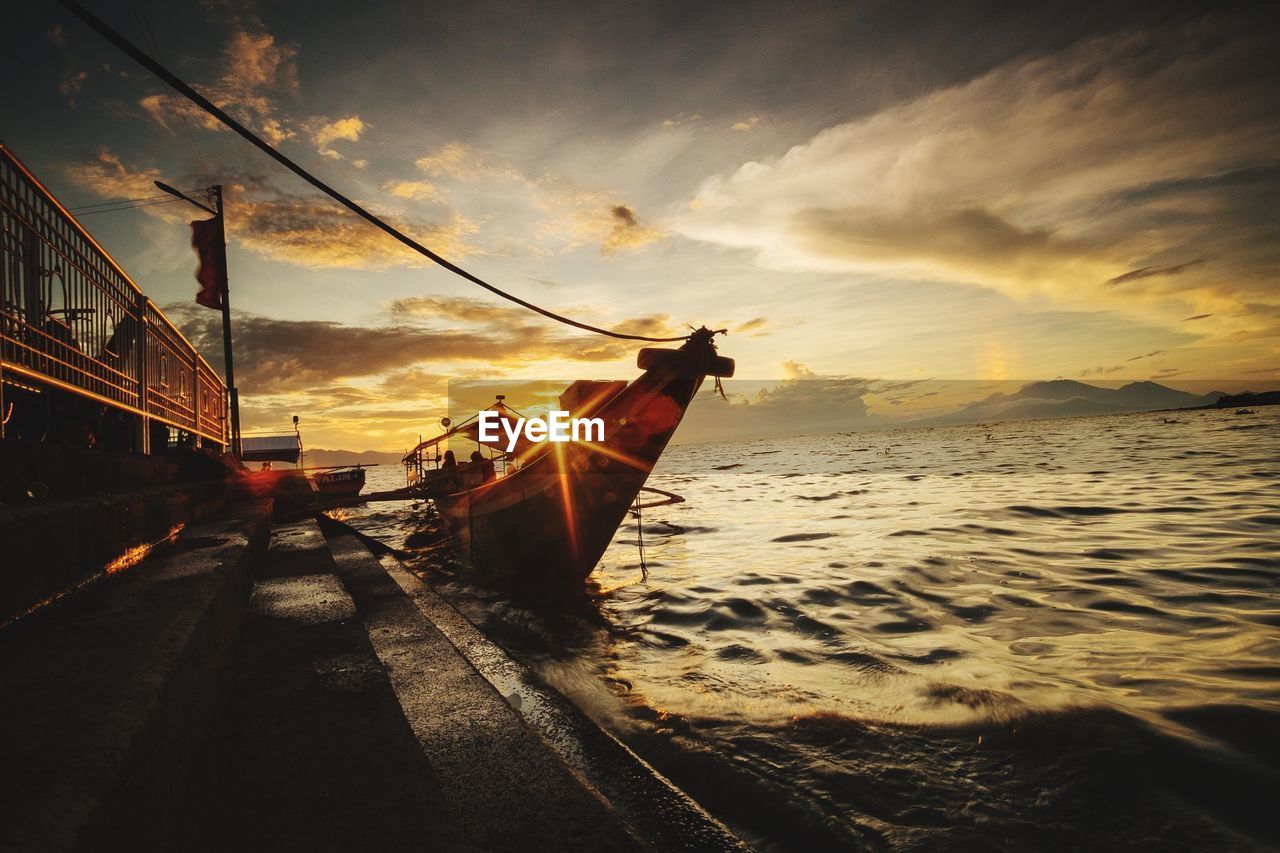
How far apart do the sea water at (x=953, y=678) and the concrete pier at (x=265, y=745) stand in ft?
3.44

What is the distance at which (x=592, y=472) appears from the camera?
26.6 ft

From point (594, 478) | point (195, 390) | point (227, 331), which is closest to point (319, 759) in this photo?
point (594, 478)

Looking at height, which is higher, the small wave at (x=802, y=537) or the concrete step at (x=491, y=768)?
the concrete step at (x=491, y=768)

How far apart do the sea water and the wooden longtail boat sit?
89cm

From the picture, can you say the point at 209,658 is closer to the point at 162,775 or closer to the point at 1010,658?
the point at 162,775

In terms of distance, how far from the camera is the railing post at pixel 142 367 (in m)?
6.39

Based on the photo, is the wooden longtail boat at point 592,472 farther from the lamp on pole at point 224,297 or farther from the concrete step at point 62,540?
the lamp on pole at point 224,297

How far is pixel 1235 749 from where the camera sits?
10.8ft

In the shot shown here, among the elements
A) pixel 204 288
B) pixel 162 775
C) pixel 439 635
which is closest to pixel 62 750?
pixel 162 775

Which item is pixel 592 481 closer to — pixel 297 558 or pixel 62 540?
pixel 297 558

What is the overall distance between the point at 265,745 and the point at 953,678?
4.63 m

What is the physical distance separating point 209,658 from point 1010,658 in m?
5.64

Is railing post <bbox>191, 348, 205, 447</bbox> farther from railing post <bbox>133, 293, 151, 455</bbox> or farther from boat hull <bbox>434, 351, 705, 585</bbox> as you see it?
boat hull <bbox>434, 351, 705, 585</bbox>

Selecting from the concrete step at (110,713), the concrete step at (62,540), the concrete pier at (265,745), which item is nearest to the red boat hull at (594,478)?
the concrete pier at (265,745)
